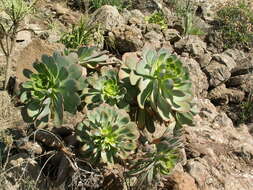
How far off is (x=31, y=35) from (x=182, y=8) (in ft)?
8.31

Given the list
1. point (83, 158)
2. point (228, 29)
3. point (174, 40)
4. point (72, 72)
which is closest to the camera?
point (72, 72)

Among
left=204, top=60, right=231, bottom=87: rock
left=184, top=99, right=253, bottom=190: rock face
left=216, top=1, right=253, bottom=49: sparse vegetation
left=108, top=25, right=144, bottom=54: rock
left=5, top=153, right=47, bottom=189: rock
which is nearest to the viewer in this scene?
left=5, top=153, right=47, bottom=189: rock

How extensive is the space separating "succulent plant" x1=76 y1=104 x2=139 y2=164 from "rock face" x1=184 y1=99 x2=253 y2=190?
0.77 m

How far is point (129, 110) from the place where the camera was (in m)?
2.79

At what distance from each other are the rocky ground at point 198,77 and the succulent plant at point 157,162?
0.27 meters

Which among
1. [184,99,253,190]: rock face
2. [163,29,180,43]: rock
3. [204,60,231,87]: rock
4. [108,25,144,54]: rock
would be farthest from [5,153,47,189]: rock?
[163,29,180,43]: rock

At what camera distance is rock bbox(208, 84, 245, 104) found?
4457 millimetres

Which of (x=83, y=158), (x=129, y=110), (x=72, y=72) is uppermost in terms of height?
(x=72, y=72)

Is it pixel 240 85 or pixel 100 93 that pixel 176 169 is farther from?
pixel 240 85

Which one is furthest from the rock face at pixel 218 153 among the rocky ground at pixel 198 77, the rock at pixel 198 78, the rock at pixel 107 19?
the rock at pixel 107 19

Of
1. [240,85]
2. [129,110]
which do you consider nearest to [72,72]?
[129,110]

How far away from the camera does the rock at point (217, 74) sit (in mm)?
4543

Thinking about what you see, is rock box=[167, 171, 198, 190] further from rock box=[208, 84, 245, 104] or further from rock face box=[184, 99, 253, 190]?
rock box=[208, 84, 245, 104]

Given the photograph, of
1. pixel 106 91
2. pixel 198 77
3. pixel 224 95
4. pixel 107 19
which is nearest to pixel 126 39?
pixel 107 19
